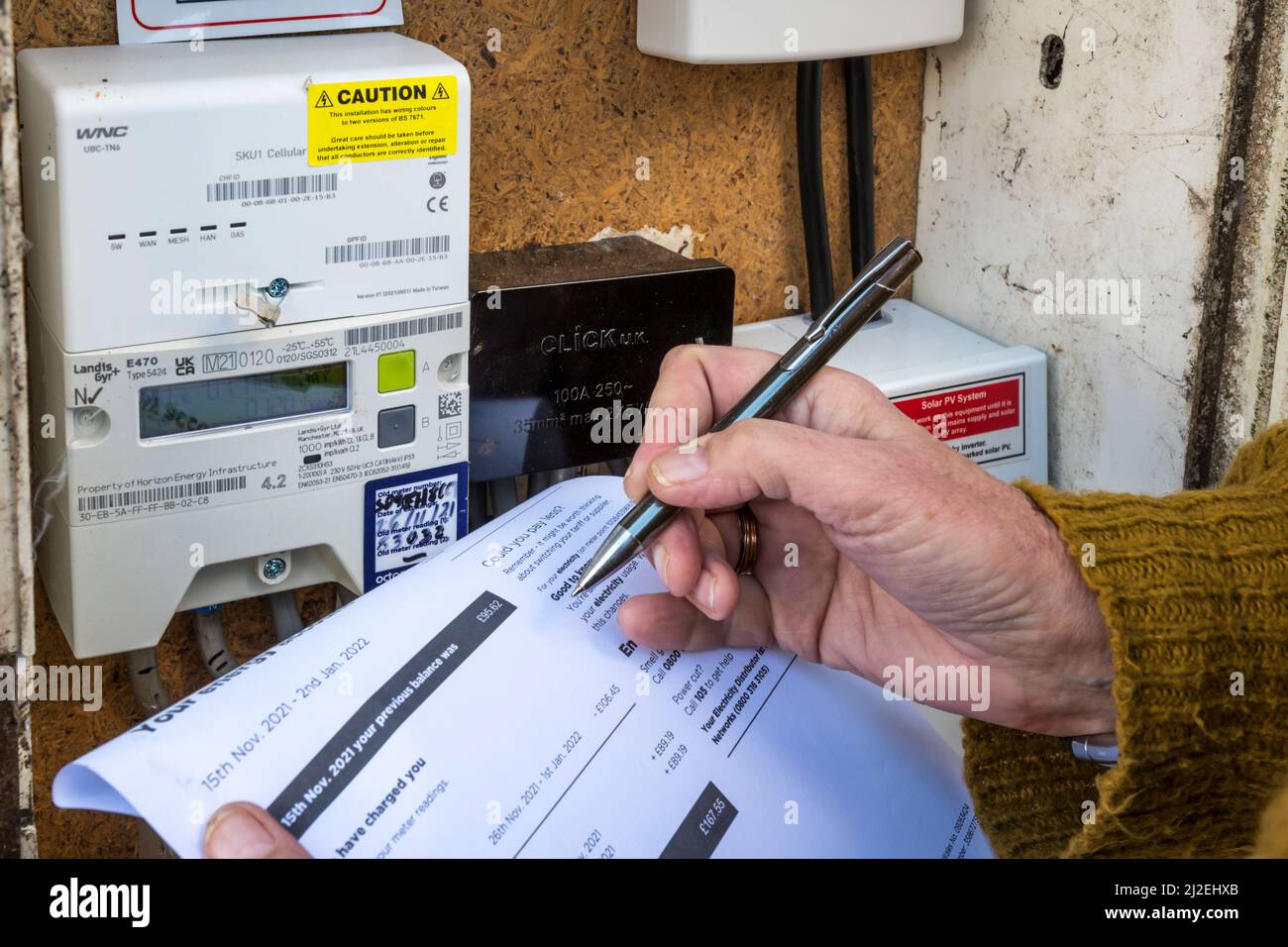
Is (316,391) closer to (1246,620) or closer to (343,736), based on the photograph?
(343,736)

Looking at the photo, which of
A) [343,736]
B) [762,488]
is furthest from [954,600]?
[343,736]

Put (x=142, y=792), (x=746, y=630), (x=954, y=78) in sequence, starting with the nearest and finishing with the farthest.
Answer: (x=142, y=792) → (x=746, y=630) → (x=954, y=78)

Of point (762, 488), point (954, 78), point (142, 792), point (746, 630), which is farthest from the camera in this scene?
point (954, 78)

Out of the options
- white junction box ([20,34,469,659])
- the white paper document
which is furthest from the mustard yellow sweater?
white junction box ([20,34,469,659])

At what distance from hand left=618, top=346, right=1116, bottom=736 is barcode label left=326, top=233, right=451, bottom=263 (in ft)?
0.50

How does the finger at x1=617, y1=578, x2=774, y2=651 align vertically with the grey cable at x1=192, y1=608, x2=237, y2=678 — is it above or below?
above

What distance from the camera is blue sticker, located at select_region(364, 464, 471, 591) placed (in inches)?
30.8

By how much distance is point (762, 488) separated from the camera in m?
0.68

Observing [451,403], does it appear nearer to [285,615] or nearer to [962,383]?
[285,615]

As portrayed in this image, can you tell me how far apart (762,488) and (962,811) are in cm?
24

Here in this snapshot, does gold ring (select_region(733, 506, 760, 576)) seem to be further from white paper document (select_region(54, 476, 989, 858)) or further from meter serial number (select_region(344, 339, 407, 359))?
meter serial number (select_region(344, 339, 407, 359))

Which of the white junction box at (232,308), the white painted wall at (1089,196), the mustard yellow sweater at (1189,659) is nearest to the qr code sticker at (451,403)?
the white junction box at (232,308)

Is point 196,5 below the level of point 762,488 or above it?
above

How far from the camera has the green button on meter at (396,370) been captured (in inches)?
29.3
